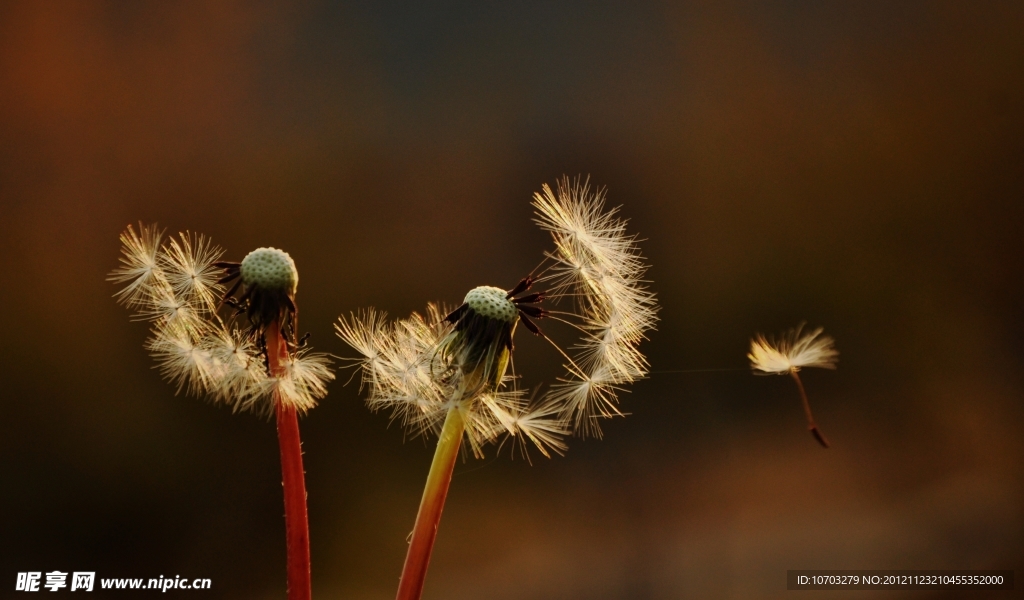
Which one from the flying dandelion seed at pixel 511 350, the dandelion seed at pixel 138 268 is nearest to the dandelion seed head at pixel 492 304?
the flying dandelion seed at pixel 511 350

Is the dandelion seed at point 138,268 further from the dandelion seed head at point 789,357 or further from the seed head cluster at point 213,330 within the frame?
the dandelion seed head at point 789,357

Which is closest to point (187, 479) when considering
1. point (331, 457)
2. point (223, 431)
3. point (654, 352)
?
point (223, 431)

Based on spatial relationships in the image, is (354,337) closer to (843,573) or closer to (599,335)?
(599,335)

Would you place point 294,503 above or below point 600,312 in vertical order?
below

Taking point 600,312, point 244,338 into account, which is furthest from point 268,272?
point 600,312

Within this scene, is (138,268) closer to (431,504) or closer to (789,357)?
(431,504)
